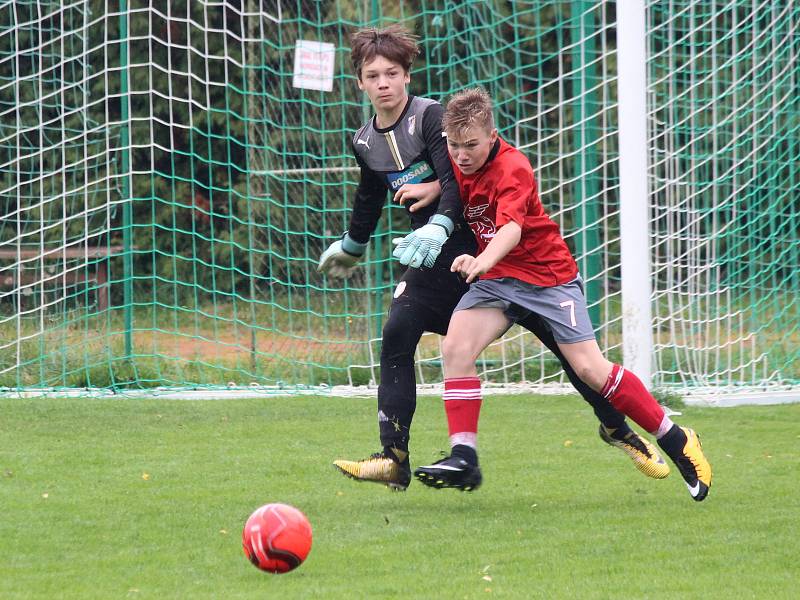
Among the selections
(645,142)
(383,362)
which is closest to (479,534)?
(383,362)

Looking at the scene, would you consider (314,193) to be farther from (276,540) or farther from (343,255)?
(276,540)

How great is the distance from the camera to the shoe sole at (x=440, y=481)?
188 inches

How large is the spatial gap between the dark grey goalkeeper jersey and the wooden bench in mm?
4371

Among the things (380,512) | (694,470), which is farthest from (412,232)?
(694,470)

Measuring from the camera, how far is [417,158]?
523cm

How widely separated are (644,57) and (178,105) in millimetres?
4129

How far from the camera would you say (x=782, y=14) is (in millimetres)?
9164

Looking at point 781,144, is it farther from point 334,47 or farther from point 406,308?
point 406,308

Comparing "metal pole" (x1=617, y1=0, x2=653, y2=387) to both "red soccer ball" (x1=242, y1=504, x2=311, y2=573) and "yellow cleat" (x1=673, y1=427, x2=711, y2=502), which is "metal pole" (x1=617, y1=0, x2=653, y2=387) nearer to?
"yellow cleat" (x1=673, y1=427, x2=711, y2=502)

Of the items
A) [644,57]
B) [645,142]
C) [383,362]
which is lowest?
[383,362]

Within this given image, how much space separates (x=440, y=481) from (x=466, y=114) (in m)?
1.37

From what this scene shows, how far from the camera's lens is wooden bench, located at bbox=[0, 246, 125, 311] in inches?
376

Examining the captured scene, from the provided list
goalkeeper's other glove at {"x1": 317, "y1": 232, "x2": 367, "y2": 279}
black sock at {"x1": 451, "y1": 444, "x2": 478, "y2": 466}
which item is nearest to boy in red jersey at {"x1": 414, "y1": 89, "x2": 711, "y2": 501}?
black sock at {"x1": 451, "y1": 444, "x2": 478, "y2": 466}

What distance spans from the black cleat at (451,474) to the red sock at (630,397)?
0.64 metres
